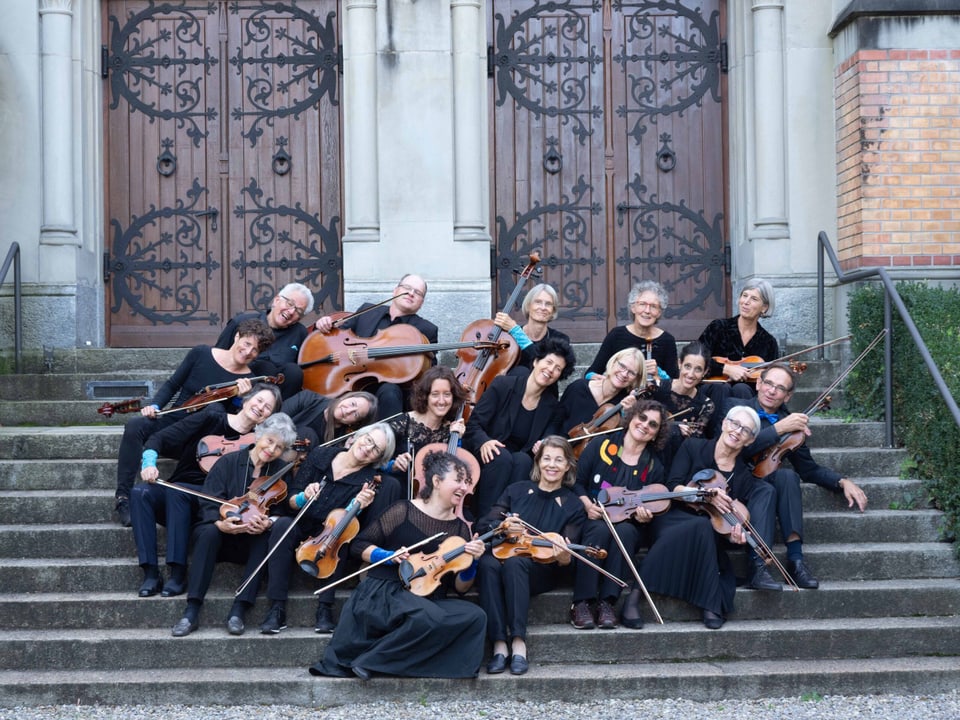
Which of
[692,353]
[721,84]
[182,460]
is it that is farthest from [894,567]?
[721,84]

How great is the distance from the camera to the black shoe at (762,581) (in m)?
5.78

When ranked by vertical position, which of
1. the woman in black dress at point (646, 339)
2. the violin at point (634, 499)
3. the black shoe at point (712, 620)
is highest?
the woman in black dress at point (646, 339)

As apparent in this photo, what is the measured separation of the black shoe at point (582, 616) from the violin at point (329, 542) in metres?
1.01

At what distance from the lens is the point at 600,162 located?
355 inches

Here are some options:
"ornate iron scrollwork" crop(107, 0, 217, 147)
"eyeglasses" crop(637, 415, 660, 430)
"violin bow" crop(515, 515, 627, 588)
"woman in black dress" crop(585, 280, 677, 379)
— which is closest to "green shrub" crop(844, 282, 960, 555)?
"woman in black dress" crop(585, 280, 677, 379)

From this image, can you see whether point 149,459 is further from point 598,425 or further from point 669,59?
point 669,59

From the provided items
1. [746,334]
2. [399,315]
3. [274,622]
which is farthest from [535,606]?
[746,334]

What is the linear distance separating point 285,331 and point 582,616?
236 centimetres

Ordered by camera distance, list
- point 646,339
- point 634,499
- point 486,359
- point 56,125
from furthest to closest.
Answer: point 56,125
point 646,339
point 486,359
point 634,499

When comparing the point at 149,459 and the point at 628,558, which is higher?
the point at 149,459

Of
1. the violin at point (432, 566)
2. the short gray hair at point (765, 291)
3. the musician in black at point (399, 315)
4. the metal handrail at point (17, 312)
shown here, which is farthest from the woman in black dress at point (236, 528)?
the metal handrail at point (17, 312)

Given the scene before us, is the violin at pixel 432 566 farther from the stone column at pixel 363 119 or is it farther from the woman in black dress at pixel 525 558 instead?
the stone column at pixel 363 119

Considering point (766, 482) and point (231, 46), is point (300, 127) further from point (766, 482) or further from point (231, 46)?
point (766, 482)

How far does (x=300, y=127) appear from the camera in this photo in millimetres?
9023
